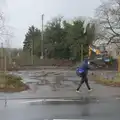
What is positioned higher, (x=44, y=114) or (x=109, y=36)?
(x=109, y=36)

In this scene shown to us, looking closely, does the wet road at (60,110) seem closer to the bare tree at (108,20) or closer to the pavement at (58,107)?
the pavement at (58,107)

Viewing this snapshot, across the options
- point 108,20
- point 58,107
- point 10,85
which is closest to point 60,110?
point 58,107

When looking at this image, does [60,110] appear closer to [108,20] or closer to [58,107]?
[58,107]

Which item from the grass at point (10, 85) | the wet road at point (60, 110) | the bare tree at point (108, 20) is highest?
the bare tree at point (108, 20)

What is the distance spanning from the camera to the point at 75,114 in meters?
10.1

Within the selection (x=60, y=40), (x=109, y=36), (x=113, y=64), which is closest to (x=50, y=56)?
(x=60, y=40)

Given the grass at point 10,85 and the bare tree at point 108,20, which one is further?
the bare tree at point 108,20

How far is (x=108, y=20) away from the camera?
4553cm

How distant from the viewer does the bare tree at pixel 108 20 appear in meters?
42.4

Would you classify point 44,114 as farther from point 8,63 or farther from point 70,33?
point 70,33

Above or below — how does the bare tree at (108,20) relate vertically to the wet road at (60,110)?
above

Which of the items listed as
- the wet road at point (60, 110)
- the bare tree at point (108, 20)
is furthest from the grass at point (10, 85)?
the bare tree at point (108, 20)

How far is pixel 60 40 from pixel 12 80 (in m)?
52.7

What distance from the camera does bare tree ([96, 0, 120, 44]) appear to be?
139 feet
